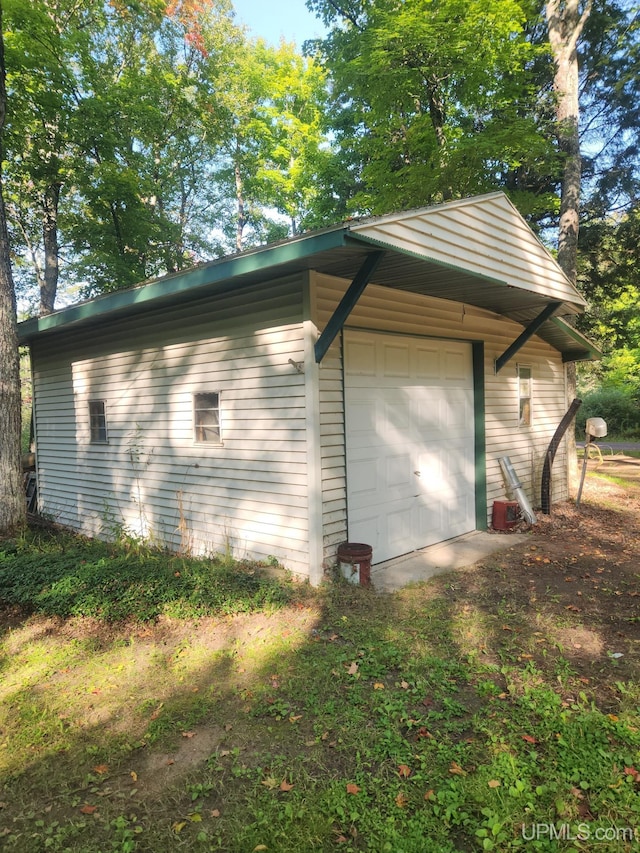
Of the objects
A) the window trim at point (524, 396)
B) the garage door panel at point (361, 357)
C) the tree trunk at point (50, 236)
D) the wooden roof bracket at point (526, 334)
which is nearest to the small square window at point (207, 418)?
the garage door panel at point (361, 357)

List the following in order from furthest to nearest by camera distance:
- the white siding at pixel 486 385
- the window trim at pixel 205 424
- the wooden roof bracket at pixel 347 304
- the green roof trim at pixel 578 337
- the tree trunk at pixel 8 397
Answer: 1. the green roof trim at pixel 578 337
2. the tree trunk at pixel 8 397
3. the window trim at pixel 205 424
4. the white siding at pixel 486 385
5. the wooden roof bracket at pixel 347 304

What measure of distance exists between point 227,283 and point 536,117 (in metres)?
10.6

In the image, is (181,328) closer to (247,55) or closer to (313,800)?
(313,800)

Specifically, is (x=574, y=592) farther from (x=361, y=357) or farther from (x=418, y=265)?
(x=418, y=265)

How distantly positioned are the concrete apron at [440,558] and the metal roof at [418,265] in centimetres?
324

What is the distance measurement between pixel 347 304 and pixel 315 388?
0.85 m

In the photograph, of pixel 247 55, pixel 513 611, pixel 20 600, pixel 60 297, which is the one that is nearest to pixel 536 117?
pixel 513 611

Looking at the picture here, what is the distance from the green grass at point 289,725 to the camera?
230 cm

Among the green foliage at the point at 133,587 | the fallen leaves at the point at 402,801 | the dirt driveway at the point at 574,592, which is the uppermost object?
the green foliage at the point at 133,587

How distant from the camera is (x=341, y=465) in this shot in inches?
201

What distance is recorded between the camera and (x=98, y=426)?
310 inches

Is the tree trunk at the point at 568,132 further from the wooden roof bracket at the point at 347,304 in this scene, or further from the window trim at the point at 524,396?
the wooden roof bracket at the point at 347,304

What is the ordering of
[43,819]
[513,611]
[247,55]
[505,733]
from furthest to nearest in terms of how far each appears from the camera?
[247,55]
[513,611]
[505,733]
[43,819]

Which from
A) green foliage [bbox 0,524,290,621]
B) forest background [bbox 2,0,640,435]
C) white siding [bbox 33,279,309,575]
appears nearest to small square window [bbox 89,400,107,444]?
white siding [bbox 33,279,309,575]
